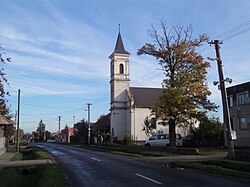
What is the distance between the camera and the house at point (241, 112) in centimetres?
4156

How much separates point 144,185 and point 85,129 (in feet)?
235

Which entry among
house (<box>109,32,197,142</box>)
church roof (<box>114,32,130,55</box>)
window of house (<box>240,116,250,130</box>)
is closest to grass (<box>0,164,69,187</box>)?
window of house (<box>240,116,250,130</box>)

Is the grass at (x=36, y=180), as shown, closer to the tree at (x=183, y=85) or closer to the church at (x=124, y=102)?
the tree at (x=183, y=85)

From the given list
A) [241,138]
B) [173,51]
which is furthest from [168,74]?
[241,138]

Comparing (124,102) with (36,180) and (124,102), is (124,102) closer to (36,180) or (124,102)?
(124,102)

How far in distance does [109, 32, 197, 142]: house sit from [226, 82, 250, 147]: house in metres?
33.0

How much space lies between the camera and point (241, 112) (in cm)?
4253

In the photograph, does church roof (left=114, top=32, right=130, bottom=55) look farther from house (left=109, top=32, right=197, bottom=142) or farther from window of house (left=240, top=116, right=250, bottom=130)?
window of house (left=240, top=116, right=250, bottom=130)

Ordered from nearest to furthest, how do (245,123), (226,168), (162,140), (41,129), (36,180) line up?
1. (36,180)
2. (226,168)
3. (245,123)
4. (162,140)
5. (41,129)

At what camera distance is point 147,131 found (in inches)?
2591

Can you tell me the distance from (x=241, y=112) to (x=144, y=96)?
39.7 metres

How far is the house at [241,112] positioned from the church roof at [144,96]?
34261mm

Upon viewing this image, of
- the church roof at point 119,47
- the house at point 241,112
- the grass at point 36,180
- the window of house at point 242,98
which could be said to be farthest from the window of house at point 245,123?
the church roof at point 119,47

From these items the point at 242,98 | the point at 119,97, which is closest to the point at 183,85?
the point at 242,98
